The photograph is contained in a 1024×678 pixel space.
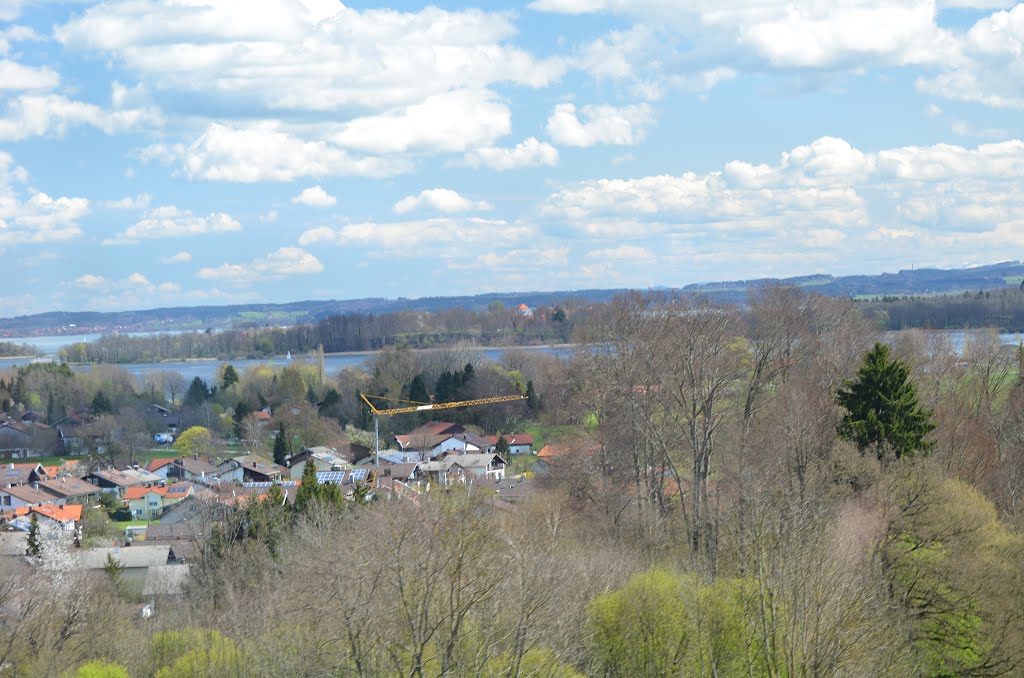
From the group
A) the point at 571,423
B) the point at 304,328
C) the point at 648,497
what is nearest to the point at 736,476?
the point at 648,497

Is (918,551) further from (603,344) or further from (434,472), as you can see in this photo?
(434,472)

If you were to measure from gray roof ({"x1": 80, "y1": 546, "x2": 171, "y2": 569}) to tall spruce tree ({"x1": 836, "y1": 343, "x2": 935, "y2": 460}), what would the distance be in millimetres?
21378

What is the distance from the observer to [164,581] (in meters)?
29.6

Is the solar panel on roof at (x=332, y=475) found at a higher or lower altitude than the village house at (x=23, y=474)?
higher

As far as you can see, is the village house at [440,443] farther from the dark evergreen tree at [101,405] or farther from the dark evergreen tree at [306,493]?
the dark evergreen tree at [306,493]

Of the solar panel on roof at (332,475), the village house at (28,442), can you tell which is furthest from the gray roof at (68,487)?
the village house at (28,442)

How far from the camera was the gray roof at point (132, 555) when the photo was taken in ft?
107

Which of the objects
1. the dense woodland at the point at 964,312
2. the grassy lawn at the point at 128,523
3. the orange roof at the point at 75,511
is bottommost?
the grassy lawn at the point at 128,523

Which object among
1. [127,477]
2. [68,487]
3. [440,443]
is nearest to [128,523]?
[68,487]

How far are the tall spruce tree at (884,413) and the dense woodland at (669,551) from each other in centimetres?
6

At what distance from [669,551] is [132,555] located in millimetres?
19680

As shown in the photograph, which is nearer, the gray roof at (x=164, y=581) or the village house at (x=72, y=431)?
the gray roof at (x=164, y=581)

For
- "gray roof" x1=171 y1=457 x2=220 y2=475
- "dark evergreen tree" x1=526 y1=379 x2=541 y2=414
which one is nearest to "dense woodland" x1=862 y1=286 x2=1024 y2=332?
"dark evergreen tree" x1=526 y1=379 x2=541 y2=414

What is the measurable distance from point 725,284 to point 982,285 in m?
103
